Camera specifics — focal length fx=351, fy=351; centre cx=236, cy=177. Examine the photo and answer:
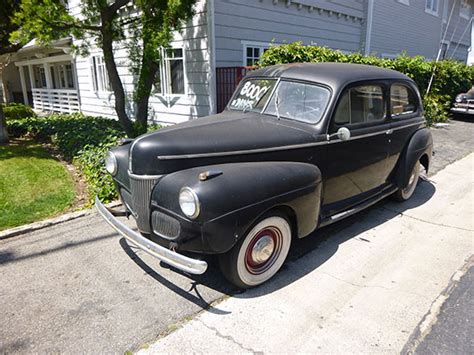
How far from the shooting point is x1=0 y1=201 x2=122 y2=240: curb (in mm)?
4277

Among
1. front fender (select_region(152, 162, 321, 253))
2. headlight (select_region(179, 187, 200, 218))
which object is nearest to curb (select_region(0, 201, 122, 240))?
front fender (select_region(152, 162, 321, 253))

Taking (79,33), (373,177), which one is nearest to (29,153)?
(79,33)

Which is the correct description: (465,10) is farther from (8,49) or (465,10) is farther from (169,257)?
(169,257)

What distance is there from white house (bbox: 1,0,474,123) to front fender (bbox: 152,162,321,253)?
5841mm

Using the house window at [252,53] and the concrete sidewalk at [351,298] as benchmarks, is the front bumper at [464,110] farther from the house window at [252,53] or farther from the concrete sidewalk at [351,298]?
the concrete sidewalk at [351,298]

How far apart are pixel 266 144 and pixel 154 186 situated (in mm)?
1115

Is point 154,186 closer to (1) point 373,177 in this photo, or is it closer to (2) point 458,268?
(1) point 373,177

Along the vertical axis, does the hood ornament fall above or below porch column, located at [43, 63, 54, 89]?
below

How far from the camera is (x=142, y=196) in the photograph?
3086 millimetres

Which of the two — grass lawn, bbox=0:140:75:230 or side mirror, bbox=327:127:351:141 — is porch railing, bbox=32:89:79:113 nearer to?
grass lawn, bbox=0:140:75:230

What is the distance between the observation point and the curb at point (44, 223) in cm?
428

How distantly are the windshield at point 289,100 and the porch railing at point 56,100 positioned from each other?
1336cm

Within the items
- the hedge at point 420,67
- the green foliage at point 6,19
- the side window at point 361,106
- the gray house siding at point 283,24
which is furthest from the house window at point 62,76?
the side window at point 361,106

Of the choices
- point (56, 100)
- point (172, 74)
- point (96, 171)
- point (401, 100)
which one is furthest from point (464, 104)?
point (56, 100)
